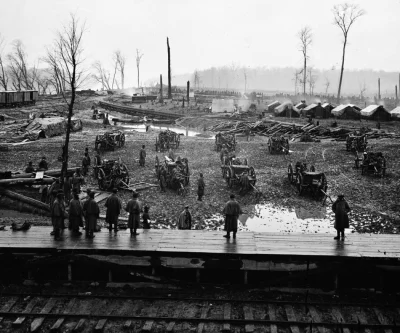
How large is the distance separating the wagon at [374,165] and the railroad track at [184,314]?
14.1 meters

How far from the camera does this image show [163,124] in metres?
52.4

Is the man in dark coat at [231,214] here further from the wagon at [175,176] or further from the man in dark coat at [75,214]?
the wagon at [175,176]

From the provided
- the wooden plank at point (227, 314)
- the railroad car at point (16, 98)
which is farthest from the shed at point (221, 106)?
the wooden plank at point (227, 314)

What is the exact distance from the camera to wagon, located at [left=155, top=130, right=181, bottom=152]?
3095 centimetres

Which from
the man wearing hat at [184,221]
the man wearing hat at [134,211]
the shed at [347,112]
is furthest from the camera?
the shed at [347,112]

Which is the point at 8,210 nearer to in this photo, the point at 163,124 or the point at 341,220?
the point at 341,220

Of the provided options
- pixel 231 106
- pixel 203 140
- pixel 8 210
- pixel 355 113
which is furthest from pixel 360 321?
pixel 231 106

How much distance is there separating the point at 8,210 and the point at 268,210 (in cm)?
1065

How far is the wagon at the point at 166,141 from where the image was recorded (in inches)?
1219

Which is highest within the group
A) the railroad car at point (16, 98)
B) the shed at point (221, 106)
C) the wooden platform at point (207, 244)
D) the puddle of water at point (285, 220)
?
the railroad car at point (16, 98)

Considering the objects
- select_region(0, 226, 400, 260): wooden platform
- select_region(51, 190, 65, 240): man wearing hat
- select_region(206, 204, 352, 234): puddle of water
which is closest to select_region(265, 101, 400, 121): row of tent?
select_region(206, 204, 352, 234): puddle of water

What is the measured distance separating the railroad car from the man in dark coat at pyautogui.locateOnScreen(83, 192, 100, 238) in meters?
48.9

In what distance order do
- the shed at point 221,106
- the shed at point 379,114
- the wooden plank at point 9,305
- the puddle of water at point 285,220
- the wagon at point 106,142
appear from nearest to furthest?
the wooden plank at point 9,305
the puddle of water at point 285,220
the wagon at point 106,142
the shed at point 379,114
the shed at point 221,106

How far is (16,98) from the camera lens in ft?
184
